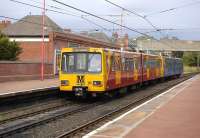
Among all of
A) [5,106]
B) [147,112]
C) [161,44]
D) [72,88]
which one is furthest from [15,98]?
[161,44]

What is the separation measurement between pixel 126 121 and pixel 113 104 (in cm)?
861

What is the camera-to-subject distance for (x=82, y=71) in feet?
73.9

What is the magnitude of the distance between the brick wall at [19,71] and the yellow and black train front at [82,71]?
35.3 ft

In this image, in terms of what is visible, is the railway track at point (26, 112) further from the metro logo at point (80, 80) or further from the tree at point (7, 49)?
the tree at point (7, 49)

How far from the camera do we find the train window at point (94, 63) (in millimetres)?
22438

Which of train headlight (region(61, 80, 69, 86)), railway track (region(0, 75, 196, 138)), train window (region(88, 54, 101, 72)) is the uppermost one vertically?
train window (region(88, 54, 101, 72))

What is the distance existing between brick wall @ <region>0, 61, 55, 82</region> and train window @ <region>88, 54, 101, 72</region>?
38.2 feet

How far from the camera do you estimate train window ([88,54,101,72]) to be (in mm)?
22438

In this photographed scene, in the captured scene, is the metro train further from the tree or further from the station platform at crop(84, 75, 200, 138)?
the tree

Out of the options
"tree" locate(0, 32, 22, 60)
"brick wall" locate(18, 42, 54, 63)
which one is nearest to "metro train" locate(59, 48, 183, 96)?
"tree" locate(0, 32, 22, 60)

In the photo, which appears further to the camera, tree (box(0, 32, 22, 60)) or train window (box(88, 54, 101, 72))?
tree (box(0, 32, 22, 60))

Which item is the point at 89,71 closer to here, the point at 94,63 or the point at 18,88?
the point at 94,63

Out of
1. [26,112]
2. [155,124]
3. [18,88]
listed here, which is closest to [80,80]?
[26,112]

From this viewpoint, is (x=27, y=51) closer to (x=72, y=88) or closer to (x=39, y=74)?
(x=39, y=74)
